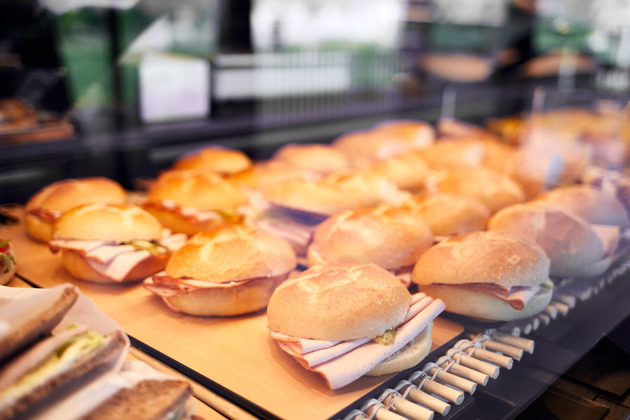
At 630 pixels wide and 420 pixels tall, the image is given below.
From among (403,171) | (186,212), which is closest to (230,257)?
(186,212)

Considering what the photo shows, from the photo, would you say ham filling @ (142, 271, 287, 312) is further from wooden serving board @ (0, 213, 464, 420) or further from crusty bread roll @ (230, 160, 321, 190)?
crusty bread roll @ (230, 160, 321, 190)

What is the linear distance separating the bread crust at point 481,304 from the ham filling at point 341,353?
0.31m

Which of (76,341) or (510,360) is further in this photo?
(510,360)

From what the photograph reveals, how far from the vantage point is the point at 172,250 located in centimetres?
196

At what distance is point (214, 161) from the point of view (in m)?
3.08

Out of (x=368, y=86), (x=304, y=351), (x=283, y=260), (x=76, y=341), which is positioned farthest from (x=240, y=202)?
(x=368, y=86)

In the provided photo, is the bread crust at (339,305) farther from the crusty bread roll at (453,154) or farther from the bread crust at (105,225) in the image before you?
the crusty bread roll at (453,154)

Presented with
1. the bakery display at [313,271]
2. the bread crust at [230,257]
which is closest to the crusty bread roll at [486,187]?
the bakery display at [313,271]

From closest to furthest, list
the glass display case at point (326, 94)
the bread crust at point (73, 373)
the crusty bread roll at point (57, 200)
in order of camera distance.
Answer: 1. the bread crust at point (73, 373)
2. the glass display case at point (326, 94)
3. the crusty bread roll at point (57, 200)

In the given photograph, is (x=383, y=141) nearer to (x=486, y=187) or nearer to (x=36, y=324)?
(x=486, y=187)

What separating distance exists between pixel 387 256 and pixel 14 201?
1.90 m

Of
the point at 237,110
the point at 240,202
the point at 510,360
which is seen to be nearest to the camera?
the point at 510,360

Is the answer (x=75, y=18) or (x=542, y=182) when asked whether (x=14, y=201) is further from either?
(x=542, y=182)

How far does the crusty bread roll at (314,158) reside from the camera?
3.23 meters
